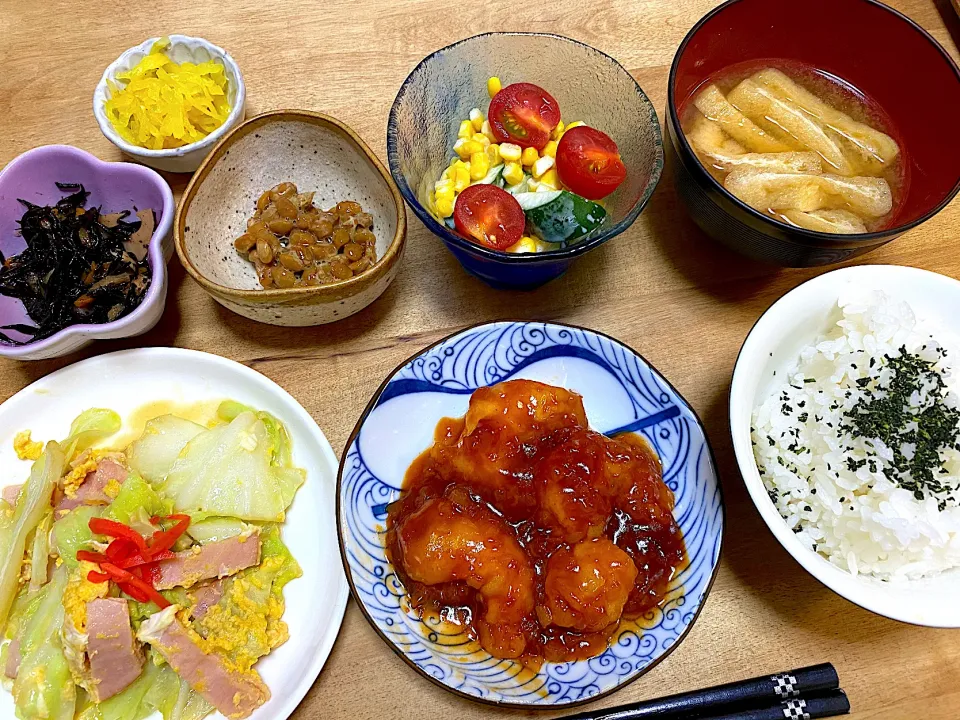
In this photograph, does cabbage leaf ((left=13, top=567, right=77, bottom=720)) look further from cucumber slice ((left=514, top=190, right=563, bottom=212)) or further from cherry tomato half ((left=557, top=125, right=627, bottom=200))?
cherry tomato half ((left=557, top=125, right=627, bottom=200))

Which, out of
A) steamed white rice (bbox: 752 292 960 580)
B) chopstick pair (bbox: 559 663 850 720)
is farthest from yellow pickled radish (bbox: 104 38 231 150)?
chopstick pair (bbox: 559 663 850 720)

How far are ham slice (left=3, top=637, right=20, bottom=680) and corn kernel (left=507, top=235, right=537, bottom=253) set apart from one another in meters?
1.56

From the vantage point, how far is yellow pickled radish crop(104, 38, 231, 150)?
6.33ft

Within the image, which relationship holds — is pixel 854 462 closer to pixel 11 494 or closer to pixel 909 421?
pixel 909 421

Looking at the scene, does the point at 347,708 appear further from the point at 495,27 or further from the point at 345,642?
the point at 495,27

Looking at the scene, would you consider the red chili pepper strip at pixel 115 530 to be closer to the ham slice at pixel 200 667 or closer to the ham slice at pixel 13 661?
the ham slice at pixel 200 667

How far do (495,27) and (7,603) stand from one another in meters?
2.26

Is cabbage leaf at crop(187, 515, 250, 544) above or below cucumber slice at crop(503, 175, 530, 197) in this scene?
below

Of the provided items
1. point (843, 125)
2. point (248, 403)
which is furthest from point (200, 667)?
point (843, 125)

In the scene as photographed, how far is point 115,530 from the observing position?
5.07 feet

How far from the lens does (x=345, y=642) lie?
1654 millimetres

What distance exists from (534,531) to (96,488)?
1128 mm

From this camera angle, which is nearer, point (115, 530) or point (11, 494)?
point (115, 530)

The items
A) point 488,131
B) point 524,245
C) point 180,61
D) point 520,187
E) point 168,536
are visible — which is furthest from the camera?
point 180,61
